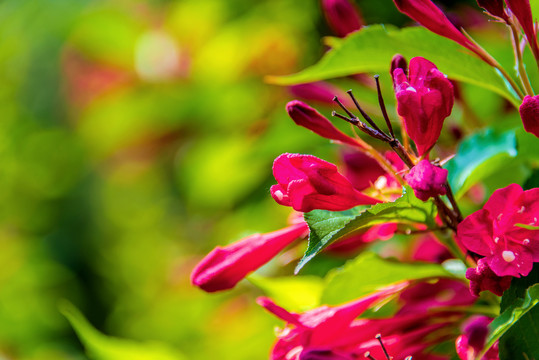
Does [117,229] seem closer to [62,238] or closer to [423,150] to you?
[62,238]

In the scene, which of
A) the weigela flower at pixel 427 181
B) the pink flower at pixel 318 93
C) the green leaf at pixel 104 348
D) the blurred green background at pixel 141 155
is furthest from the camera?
the blurred green background at pixel 141 155

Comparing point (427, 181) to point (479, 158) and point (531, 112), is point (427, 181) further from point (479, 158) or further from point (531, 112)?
point (479, 158)

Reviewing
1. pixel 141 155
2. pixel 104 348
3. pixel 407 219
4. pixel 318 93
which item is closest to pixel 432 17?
pixel 407 219

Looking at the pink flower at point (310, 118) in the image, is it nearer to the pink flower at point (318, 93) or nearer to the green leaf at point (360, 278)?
the green leaf at point (360, 278)

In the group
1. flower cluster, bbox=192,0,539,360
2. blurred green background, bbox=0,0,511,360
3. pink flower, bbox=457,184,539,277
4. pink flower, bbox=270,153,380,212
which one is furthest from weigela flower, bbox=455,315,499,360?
blurred green background, bbox=0,0,511,360

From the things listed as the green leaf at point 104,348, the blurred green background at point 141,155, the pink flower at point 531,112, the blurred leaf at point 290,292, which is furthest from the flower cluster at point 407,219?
the blurred green background at point 141,155

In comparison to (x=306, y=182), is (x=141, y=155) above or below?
below
